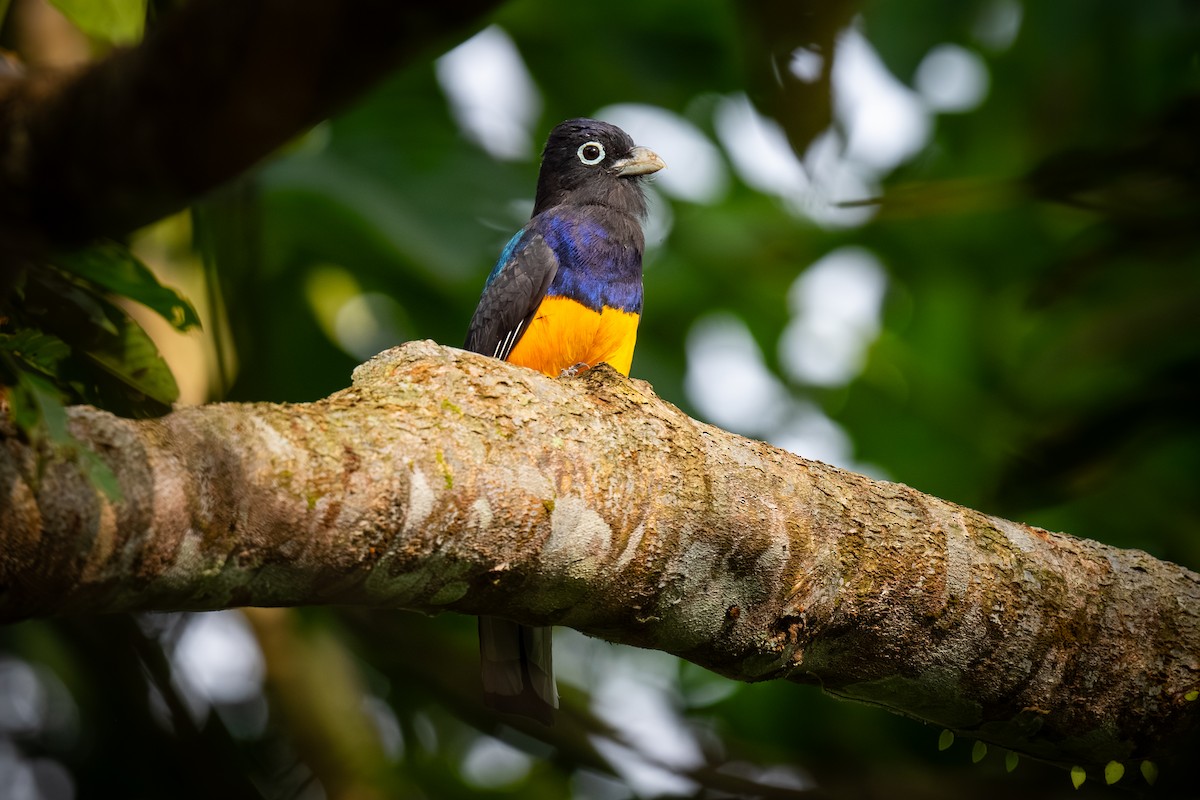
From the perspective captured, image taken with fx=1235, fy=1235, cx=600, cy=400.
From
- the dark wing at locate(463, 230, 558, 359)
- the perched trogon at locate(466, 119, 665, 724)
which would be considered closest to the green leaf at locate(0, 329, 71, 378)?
the perched trogon at locate(466, 119, 665, 724)

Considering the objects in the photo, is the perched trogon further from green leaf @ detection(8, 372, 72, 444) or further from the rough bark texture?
green leaf @ detection(8, 372, 72, 444)

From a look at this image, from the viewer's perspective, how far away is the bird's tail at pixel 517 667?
11.8ft

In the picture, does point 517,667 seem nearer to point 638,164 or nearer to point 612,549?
A: point 612,549

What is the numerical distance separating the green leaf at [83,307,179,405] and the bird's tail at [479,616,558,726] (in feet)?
4.70

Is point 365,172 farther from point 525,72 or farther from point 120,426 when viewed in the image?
point 120,426

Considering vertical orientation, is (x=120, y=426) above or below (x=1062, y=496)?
below

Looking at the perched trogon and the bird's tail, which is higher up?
the perched trogon

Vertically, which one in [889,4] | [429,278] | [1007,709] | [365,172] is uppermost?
[889,4]

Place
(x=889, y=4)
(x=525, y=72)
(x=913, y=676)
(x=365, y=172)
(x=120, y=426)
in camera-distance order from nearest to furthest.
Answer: (x=120, y=426) < (x=913, y=676) < (x=889, y=4) < (x=365, y=172) < (x=525, y=72)

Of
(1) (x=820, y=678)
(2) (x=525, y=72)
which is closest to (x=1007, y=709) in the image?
(1) (x=820, y=678)

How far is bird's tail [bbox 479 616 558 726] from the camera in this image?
360 centimetres

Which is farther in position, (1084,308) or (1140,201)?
(1084,308)

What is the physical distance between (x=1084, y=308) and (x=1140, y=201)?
2.01 metres

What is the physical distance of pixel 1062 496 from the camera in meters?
3.81
